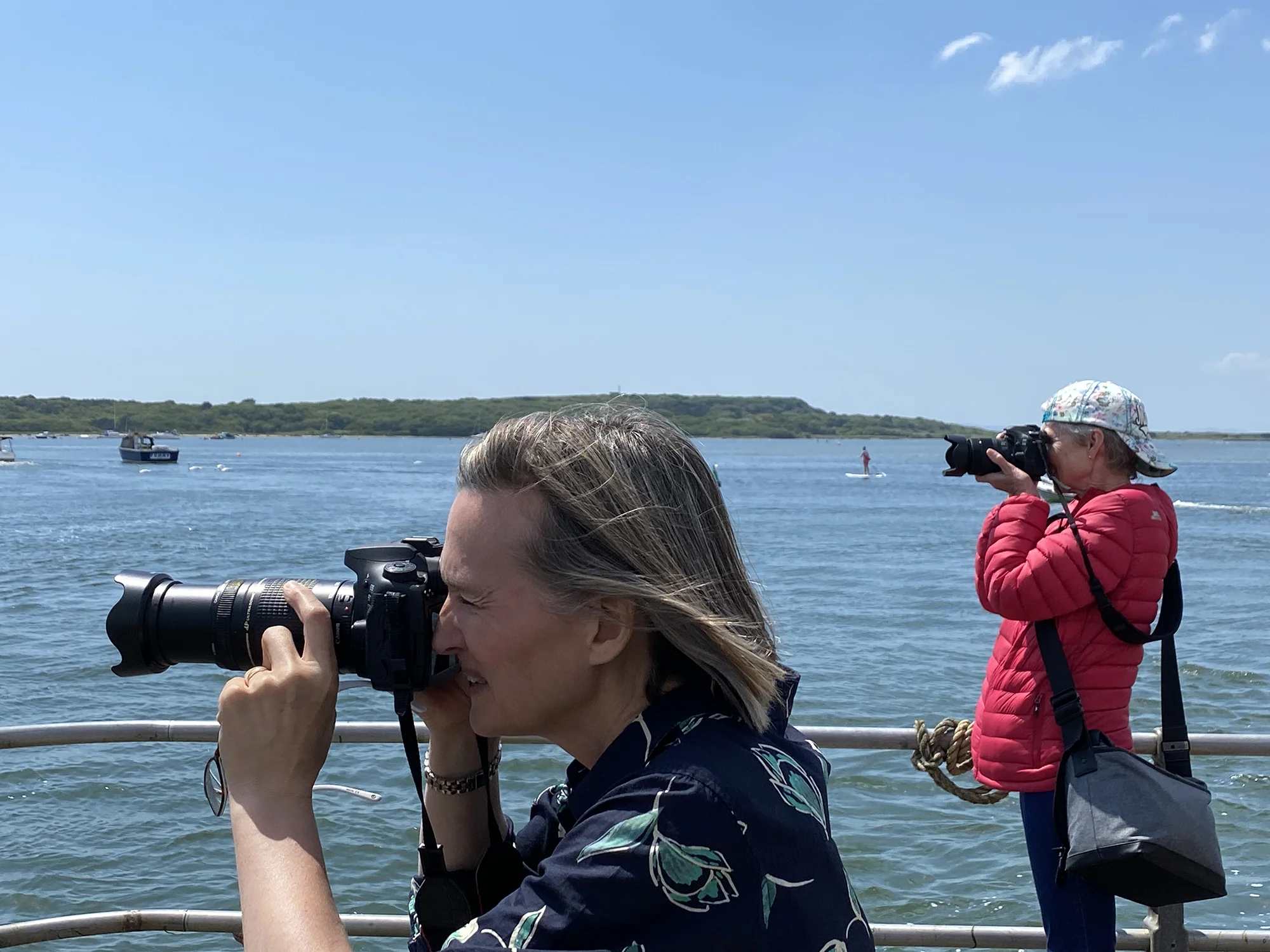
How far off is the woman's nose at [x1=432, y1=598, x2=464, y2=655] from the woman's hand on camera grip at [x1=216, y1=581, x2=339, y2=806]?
0.40ft

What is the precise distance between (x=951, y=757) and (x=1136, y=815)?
606 mm

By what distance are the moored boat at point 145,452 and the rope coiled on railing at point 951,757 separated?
260 ft

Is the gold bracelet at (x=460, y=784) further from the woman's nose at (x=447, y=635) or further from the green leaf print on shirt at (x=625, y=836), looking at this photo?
the green leaf print on shirt at (x=625, y=836)

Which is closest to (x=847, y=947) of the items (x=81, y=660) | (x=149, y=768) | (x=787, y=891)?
(x=787, y=891)

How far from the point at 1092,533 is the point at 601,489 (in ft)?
6.77

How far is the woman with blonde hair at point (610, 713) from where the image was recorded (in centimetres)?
101

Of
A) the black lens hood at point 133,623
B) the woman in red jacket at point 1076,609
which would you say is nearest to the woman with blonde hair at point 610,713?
the black lens hood at point 133,623

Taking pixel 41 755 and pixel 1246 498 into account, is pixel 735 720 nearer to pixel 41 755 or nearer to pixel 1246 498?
pixel 41 755

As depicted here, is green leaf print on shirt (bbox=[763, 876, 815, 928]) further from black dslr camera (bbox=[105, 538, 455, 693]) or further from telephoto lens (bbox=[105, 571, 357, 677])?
telephoto lens (bbox=[105, 571, 357, 677])

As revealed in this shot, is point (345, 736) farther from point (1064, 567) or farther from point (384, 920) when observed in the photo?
point (1064, 567)

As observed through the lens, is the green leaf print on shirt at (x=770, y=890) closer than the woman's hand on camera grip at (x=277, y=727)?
Yes

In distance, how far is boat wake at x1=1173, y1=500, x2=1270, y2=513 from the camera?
44.8m

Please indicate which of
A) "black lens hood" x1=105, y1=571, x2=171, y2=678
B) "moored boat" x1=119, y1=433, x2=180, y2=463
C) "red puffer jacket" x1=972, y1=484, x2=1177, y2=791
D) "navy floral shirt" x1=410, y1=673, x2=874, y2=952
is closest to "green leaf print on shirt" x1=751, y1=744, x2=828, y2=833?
"navy floral shirt" x1=410, y1=673, x2=874, y2=952

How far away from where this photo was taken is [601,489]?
1206 millimetres
